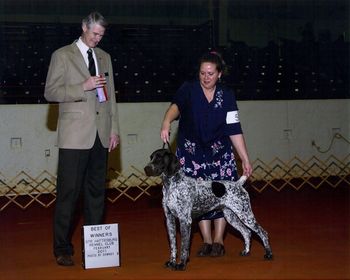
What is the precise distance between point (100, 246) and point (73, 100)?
0.92m

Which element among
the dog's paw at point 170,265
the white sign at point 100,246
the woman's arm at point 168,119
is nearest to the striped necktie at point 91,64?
the woman's arm at point 168,119

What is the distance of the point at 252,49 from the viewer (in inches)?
412

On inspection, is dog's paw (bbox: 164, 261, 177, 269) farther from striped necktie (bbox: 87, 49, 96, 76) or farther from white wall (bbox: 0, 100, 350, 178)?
white wall (bbox: 0, 100, 350, 178)

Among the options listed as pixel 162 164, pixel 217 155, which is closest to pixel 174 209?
pixel 162 164

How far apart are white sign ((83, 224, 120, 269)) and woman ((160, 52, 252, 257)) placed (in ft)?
2.16

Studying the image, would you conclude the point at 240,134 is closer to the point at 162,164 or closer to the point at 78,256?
the point at 162,164

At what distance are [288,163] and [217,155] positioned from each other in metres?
5.59

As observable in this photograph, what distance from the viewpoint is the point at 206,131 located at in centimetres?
451

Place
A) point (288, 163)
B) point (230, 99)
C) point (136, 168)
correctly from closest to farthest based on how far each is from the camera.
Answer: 1. point (230, 99)
2. point (136, 168)
3. point (288, 163)

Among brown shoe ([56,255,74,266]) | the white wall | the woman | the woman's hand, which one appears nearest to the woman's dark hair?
the woman

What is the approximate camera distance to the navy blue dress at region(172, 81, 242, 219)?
447 centimetres

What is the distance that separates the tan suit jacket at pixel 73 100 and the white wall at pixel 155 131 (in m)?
4.55

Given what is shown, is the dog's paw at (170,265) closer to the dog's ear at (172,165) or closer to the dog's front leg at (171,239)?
the dog's front leg at (171,239)

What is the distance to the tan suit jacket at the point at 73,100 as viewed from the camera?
4.18 meters
